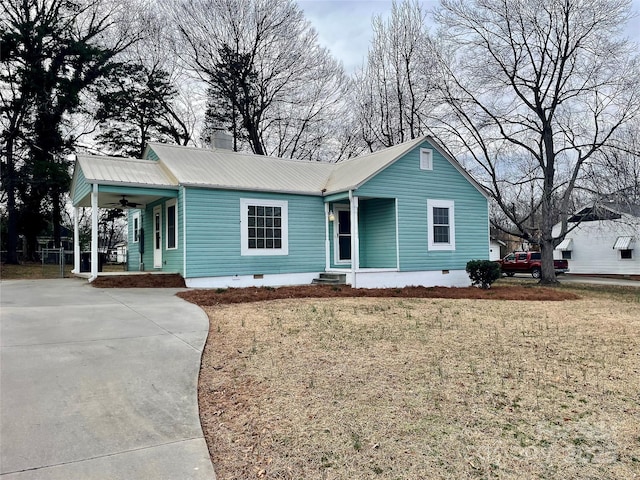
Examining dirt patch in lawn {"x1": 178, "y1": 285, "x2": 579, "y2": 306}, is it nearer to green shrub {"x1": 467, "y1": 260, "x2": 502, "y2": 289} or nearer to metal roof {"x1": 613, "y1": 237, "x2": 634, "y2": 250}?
green shrub {"x1": 467, "y1": 260, "x2": 502, "y2": 289}

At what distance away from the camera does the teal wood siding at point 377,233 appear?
1481cm

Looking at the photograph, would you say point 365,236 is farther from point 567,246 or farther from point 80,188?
point 567,246

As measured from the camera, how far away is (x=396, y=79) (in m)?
23.8

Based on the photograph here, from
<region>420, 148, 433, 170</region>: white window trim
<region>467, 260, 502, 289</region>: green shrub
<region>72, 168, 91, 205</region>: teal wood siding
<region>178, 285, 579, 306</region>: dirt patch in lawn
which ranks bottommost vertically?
<region>178, 285, 579, 306</region>: dirt patch in lawn

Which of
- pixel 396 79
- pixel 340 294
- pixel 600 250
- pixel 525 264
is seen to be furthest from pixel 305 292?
pixel 600 250

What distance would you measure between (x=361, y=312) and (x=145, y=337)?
412cm

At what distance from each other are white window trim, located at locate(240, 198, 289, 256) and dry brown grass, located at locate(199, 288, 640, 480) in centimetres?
596

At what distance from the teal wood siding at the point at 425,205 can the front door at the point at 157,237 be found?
20.9 feet

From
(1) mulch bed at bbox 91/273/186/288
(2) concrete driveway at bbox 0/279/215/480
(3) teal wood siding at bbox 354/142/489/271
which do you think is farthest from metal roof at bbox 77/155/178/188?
(3) teal wood siding at bbox 354/142/489/271

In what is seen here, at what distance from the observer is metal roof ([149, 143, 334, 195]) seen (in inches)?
518

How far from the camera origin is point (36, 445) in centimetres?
326

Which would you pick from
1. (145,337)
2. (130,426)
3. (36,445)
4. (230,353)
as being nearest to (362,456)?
(130,426)

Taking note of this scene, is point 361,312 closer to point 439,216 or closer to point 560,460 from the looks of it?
point 560,460

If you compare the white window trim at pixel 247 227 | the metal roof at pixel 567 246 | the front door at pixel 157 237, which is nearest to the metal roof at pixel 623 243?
the metal roof at pixel 567 246
